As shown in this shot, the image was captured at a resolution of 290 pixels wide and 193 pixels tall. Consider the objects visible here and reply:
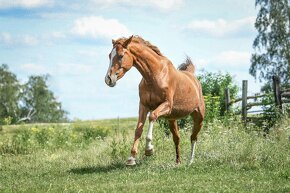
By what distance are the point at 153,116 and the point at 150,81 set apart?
2.55 feet

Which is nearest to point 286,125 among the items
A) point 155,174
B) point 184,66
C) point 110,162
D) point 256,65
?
point 184,66

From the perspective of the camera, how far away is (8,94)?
5534cm

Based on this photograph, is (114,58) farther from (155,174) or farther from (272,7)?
(272,7)

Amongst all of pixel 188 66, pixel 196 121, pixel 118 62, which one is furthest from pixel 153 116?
pixel 188 66

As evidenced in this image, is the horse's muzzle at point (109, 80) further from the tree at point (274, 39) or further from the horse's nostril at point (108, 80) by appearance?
the tree at point (274, 39)

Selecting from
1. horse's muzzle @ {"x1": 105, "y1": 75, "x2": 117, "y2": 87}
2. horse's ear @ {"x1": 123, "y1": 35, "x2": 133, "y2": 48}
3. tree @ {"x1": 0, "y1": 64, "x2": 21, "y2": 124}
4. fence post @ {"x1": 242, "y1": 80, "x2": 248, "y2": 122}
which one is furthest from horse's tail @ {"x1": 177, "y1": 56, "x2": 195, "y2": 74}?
tree @ {"x1": 0, "y1": 64, "x2": 21, "y2": 124}

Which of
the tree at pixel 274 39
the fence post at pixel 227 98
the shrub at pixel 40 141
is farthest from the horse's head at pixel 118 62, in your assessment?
the tree at pixel 274 39

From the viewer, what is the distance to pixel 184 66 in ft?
43.4

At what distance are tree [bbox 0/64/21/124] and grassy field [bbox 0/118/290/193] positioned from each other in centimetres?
3911

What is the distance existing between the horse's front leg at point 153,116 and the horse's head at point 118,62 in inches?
35.5

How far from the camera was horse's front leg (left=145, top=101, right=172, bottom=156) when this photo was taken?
9.88m

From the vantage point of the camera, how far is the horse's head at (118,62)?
996cm

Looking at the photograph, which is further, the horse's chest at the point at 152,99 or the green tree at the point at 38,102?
the green tree at the point at 38,102

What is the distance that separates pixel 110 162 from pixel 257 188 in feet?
15.8
